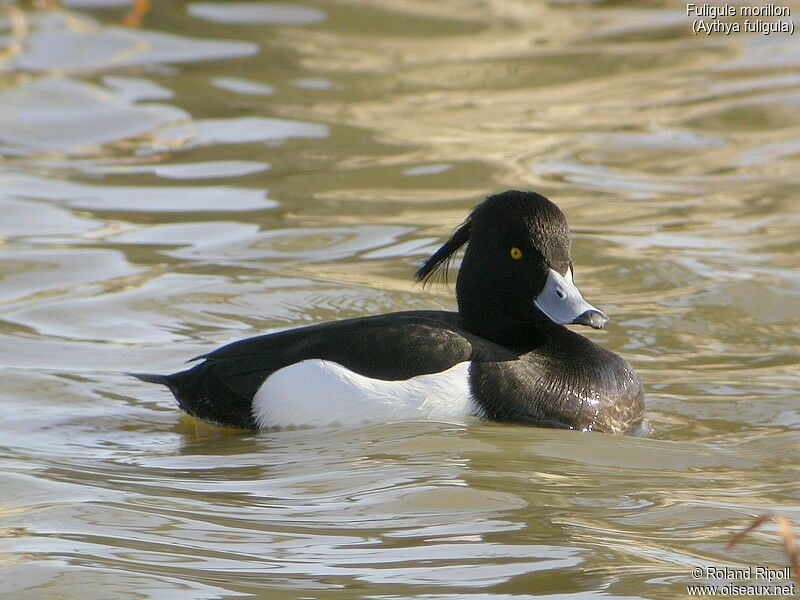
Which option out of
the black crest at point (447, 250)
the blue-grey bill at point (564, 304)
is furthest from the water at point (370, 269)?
the black crest at point (447, 250)

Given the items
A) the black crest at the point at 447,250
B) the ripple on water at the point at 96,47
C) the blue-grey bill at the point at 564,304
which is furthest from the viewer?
the ripple on water at the point at 96,47

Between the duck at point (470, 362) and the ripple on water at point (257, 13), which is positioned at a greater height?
the ripple on water at point (257, 13)

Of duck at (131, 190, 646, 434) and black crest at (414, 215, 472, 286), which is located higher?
black crest at (414, 215, 472, 286)

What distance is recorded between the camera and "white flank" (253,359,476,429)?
5113 millimetres

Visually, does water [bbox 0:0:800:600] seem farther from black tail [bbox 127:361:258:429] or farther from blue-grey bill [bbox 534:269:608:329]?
blue-grey bill [bbox 534:269:608:329]

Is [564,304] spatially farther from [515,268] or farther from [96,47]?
[96,47]

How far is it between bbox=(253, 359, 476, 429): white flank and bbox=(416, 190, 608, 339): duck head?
1.36ft

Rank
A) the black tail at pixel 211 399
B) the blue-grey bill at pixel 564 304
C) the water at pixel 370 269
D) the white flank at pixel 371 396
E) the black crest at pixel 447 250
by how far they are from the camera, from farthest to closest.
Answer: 1. the black crest at pixel 447 250
2. the black tail at pixel 211 399
3. the blue-grey bill at pixel 564 304
4. the white flank at pixel 371 396
5. the water at pixel 370 269

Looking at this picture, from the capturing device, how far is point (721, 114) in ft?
34.0

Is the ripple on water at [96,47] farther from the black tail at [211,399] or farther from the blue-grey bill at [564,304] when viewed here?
the blue-grey bill at [564,304]

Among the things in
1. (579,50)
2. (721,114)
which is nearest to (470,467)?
(721,114)

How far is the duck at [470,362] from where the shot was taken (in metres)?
5.14

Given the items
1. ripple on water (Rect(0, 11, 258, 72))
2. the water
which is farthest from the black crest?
ripple on water (Rect(0, 11, 258, 72))

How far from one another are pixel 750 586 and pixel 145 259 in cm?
489
